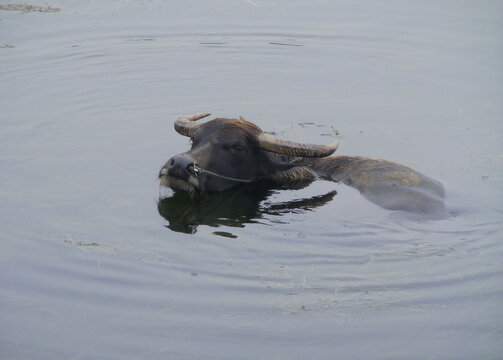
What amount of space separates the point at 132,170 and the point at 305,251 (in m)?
2.43

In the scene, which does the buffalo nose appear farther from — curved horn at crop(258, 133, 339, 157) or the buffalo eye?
curved horn at crop(258, 133, 339, 157)

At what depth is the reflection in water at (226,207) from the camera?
19.7ft

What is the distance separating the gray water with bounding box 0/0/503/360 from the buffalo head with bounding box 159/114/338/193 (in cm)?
31

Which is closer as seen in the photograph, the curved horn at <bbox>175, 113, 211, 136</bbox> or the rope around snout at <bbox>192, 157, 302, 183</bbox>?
the rope around snout at <bbox>192, 157, 302, 183</bbox>

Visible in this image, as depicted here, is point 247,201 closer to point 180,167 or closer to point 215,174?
point 215,174

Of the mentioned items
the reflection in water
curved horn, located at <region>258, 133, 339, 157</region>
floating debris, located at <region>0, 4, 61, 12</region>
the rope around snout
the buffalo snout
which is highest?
floating debris, located at <region>0, 4, 61, 12</region>

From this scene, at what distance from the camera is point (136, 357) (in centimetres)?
396

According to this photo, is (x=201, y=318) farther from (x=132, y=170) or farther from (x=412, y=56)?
(x=412, y=56)

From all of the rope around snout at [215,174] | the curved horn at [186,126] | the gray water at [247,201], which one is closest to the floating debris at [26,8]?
the gray water at [247,201]

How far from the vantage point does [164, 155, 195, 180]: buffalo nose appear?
6090mm

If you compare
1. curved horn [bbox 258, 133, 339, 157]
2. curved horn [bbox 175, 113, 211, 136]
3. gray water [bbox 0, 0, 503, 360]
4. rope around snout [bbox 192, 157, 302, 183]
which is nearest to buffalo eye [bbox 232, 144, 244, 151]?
curved horn [bbox 258, 133, 339, 157]

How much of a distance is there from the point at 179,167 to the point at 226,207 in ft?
1.94

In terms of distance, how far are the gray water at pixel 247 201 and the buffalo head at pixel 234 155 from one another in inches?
12.0

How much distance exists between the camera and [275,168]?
6.93 meters
